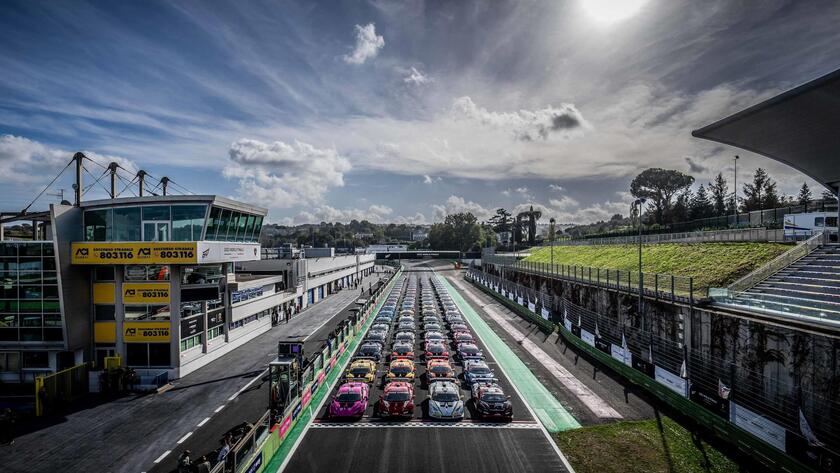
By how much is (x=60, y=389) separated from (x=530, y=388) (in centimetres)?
2445

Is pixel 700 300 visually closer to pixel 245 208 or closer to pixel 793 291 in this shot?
pixel 793 291

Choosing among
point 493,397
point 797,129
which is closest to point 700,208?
point 797,129

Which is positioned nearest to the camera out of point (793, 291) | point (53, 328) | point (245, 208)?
point (793, 291)

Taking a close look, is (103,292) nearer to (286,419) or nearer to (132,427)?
(132,427)

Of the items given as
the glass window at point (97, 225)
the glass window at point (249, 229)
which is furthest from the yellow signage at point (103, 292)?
the glass window at point (249, 229)

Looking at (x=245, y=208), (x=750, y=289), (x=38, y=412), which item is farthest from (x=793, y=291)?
(x=38, y=412)

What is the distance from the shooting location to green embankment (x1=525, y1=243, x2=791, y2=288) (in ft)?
95.8

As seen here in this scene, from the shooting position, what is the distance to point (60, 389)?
67.3 feet

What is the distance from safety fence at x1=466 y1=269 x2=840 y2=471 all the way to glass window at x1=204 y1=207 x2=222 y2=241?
85.8 ft

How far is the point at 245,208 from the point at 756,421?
98.8ft

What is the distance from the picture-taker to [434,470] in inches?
525

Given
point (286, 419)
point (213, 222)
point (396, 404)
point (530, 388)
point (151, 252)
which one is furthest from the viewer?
point (213, 222)

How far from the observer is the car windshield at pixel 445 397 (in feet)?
57.9

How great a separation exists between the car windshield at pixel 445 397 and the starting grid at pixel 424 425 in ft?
3.13
